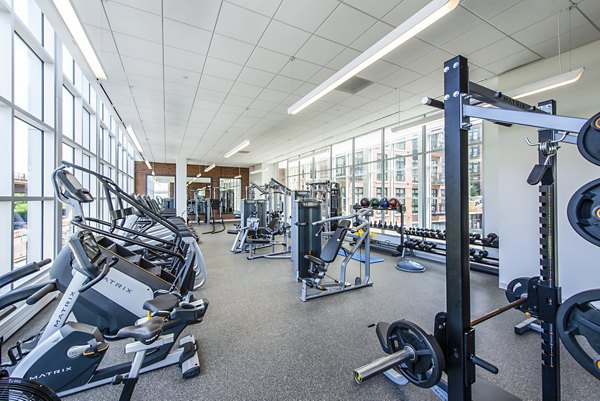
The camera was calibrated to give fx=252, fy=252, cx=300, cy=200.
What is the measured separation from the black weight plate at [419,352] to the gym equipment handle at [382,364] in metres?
0.04

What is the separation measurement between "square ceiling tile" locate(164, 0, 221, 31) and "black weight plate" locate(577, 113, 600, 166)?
3008 mm

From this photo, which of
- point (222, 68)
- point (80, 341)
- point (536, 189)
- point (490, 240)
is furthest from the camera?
point (490, 240)

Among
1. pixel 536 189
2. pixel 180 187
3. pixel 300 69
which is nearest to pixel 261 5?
pixel 300 69

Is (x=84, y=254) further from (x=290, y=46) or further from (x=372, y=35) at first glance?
(x=372, y=35)

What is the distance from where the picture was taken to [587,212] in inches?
36.6

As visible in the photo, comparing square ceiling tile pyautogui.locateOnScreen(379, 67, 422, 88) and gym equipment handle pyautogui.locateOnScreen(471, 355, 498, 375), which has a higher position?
square ceiling tile pyautogui.locateOnScreen(379, 67, 422, 88)

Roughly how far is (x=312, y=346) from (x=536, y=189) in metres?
3.57

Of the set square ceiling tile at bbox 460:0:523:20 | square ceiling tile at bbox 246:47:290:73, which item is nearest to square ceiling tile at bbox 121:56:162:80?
square ceiling tile at bbox 246:47:290:73

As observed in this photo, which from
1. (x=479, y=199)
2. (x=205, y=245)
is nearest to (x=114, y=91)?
(x=205, y=245)

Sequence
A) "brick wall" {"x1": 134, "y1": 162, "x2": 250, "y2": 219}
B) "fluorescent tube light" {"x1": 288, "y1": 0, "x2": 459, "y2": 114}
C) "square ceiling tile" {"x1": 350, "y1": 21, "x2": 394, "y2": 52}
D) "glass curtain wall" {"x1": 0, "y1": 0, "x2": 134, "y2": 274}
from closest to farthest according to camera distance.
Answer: "fluorescent tube light" {"x1": 288, "y1": 0, "x2": 459, "y2": 114} → "glass curtain wall" {"x1": 0, "y1": 0, "x2": 134, "y2": 274} → "square ceiling tile" {"x1": 350, "y1": 21, "x2": 394, "y2": 52} → "brick wall" {"x1": 134, "y1": 162, "x2": 250, "y2": 219}

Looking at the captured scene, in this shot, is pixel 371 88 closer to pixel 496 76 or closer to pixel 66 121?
pixel 496 76

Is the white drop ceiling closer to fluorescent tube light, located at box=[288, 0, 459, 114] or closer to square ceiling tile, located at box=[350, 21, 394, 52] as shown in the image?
square ceiling tile, located at box=[350, 21, 394, 52]

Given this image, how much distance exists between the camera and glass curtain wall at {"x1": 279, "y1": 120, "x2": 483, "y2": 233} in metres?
5.31

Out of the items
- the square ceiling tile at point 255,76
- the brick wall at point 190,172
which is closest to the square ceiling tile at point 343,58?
the square ceiling tile at point 255,76
